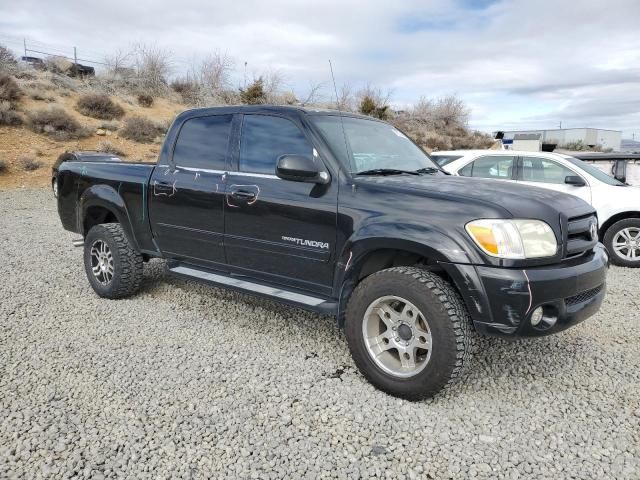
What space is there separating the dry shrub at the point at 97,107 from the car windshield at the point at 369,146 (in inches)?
857

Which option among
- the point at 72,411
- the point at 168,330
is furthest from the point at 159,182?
the point at 72,411

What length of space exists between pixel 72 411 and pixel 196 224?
1776 mm

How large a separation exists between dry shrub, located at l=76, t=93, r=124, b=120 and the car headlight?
2336 cm

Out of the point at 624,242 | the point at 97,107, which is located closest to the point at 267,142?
the point at 624,242

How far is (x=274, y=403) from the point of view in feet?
10.1

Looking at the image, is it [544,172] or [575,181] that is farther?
[544,172]

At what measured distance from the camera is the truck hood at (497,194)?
296 cm

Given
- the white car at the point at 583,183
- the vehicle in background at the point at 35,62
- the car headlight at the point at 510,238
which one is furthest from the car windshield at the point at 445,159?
the vehicle in background at the point at 35,62

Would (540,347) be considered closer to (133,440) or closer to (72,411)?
(133,440)

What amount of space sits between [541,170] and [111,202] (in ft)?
19.5

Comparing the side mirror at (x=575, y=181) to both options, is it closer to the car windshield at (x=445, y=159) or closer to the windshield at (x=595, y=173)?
the windshield at (x=595, y=173)

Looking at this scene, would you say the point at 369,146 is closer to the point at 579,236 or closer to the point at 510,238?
the point at 510,238

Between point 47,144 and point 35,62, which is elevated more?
point 35,62

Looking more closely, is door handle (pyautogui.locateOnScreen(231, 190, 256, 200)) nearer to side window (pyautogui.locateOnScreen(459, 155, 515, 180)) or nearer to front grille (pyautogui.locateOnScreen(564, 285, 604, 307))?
front grille (pyautogui.locateOnScreen(564, 285, 604, 307))
